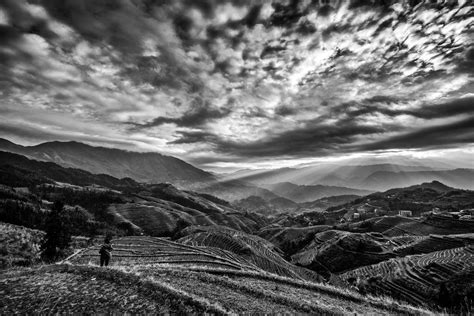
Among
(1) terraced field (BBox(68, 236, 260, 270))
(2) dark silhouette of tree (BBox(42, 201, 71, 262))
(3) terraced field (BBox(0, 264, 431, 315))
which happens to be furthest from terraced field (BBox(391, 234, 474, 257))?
(2) dark silhouette of tree (BBox(42, 201, 71, 262))

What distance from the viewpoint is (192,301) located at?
14.4 meters

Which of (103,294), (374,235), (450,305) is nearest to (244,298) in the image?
(103,294)

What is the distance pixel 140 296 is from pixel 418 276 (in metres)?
108

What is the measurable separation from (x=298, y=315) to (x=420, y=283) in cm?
9543

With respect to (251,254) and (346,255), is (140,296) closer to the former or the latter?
(251,254)

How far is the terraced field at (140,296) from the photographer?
43.0 feet

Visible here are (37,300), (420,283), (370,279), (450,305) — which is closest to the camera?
(37,300)

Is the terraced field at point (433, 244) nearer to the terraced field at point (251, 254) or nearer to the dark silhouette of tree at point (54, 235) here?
the terraced field at point (251, 254)

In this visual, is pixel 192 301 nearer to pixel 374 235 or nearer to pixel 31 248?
pixel 31 248

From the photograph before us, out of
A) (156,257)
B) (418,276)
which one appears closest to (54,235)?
(156,257)

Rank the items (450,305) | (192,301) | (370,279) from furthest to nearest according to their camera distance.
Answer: (370,279) → (450,305) → (192,301)

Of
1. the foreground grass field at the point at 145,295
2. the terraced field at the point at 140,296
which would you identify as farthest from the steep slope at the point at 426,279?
the terraced field at the point at 140,296

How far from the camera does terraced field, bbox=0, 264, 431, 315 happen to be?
1309 centimetres

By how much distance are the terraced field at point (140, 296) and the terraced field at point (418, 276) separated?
A: 74.9m
